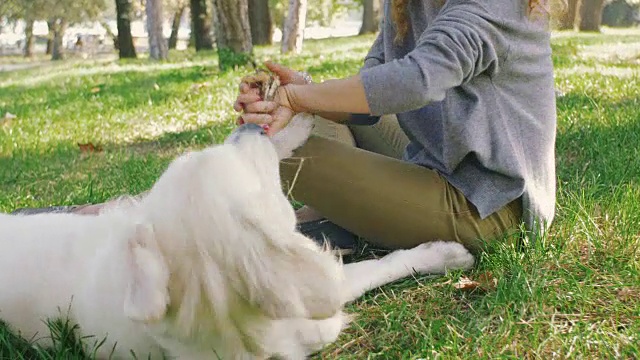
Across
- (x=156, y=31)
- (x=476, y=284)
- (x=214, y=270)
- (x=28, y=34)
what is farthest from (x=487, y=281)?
(x=28, y=34)

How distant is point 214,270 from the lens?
1.84 meters

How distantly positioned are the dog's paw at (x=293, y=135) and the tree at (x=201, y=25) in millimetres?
23148

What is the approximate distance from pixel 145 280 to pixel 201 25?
81.1 ft

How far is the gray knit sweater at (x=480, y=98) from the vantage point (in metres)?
2.60

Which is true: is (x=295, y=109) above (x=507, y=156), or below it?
above

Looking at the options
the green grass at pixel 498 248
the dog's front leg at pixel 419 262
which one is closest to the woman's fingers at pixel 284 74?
the dog's front leg at pixel 419 262

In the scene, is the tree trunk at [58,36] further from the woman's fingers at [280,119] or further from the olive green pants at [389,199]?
the woman's fingers at [280,119]

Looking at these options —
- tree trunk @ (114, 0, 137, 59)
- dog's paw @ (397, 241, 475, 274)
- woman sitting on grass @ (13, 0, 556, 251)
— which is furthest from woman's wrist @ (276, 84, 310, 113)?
tree trunk @ (114, 0, 137, 59)

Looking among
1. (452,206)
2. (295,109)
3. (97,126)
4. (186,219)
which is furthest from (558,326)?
(97,126)

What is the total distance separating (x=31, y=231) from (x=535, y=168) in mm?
2000

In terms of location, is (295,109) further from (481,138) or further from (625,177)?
(625,177)

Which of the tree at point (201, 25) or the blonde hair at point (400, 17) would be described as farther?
the tree at point (201, 25)

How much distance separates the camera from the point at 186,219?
1.88m

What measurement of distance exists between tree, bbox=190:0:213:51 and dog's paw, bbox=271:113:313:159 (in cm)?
2315
